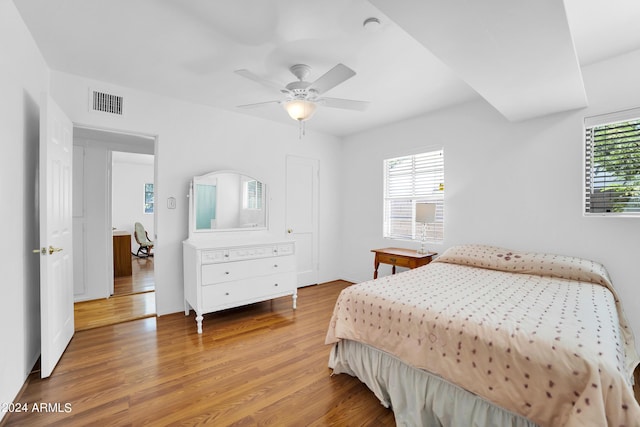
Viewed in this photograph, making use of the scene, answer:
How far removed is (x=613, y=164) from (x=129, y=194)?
9000 millimetres

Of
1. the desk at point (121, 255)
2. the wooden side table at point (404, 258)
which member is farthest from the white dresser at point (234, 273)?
the desk at point (121, 255)

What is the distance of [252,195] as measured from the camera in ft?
13.0

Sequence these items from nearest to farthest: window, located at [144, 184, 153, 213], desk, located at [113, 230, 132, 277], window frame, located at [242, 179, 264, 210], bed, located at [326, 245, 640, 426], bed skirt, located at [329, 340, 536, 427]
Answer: bed, located at [326, 245, 640, 426]
bed skirt, located at [329, 340, 536, 427]
window frame, located at [242, 179, 264, 210]
desk, located at [113, 230, 132, 277]
window, located at [144, 184, 153, 213]

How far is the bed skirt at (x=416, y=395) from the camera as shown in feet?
4.64

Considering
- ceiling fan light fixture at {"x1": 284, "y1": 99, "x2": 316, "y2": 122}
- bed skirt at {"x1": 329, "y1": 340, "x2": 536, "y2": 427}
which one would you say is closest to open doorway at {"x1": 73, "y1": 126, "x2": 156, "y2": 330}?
ceiling fan light fixture at {"x1": 284, "y1": 99, "x2": 316, "y2": 122}

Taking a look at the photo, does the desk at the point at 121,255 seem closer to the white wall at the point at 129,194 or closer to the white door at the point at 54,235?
the white wall at the point at 129,194

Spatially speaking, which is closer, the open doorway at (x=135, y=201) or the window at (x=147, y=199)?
the open doorway at (x=135, y=201)

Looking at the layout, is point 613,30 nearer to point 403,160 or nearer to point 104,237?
point 403,160

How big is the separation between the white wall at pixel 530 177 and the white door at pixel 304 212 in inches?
47.5

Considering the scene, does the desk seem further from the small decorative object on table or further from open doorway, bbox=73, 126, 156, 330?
the small decorative object on table

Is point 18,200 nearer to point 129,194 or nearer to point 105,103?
point 105,103

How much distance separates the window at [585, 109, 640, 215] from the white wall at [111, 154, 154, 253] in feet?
28.1

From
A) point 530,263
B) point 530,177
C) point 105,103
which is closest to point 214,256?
point 105,103

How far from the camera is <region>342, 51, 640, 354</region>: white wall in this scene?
245 centimetres
